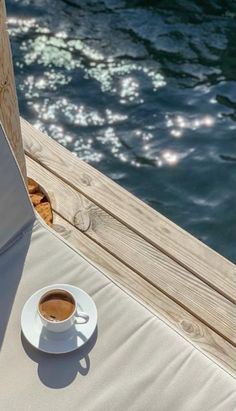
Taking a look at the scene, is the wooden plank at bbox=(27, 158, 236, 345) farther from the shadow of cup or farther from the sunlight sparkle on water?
the sunlight sparkle on water

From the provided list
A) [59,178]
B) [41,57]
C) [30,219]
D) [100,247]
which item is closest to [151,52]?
[41,57]

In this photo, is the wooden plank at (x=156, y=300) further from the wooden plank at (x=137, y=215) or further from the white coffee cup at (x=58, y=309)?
the white coffee cup at (x=58, y=309)

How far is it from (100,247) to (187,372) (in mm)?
838

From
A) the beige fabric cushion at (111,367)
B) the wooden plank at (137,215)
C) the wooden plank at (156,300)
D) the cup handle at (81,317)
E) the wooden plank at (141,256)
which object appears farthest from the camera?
the wooden plank at (137,215)

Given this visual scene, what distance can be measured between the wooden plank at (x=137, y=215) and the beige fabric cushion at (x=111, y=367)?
23.3 inches

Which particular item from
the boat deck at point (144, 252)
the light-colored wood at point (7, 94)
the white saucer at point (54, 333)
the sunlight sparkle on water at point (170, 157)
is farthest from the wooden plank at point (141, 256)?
the sunlight sparkle on water at point (170, 157)

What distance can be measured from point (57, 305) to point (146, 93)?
2.35 meters

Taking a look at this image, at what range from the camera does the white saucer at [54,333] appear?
1.58 m

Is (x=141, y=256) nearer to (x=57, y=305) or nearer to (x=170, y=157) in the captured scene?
(x=57, y=305)

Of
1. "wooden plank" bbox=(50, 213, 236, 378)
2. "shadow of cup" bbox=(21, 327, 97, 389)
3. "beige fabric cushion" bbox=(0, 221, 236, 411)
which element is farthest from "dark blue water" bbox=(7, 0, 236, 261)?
"shadow of cup" bbox=(21, 327, 97, 389)

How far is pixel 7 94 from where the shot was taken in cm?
184

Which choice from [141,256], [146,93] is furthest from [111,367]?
[146,93]

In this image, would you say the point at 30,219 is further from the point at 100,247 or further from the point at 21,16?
the point at 21,16

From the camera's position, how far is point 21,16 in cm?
430
